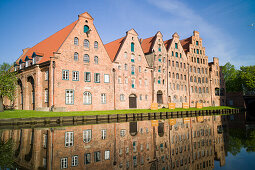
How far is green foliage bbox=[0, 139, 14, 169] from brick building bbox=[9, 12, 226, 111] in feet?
60.2

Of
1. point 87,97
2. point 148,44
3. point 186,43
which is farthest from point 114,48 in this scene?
point 186,43

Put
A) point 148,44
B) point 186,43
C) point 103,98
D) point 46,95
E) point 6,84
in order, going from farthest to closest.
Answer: point 186,43, point 148,44, point 103,98, point 46,95, point 6,84

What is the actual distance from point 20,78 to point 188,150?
118 ft

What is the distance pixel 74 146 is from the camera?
1161 cm

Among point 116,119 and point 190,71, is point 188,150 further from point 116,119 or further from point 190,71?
point 190,71

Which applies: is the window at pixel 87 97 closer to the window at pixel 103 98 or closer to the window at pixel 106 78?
the window at pixel 103 98

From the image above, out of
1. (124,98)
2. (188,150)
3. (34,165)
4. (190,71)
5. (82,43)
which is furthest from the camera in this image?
(190,71)

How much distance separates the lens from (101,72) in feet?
118

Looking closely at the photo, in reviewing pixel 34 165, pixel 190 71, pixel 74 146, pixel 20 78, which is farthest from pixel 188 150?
pixel 190 71

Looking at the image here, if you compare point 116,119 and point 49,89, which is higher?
point 49,89

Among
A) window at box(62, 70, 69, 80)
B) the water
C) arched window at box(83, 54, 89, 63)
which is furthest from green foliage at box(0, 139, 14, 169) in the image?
arched window at box(83, 54, 89, 63)

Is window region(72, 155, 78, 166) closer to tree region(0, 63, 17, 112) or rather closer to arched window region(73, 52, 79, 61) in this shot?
arched window region(73, 52, 79, 61)

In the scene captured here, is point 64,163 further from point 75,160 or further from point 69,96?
point 69,96

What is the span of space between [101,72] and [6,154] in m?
27.0
